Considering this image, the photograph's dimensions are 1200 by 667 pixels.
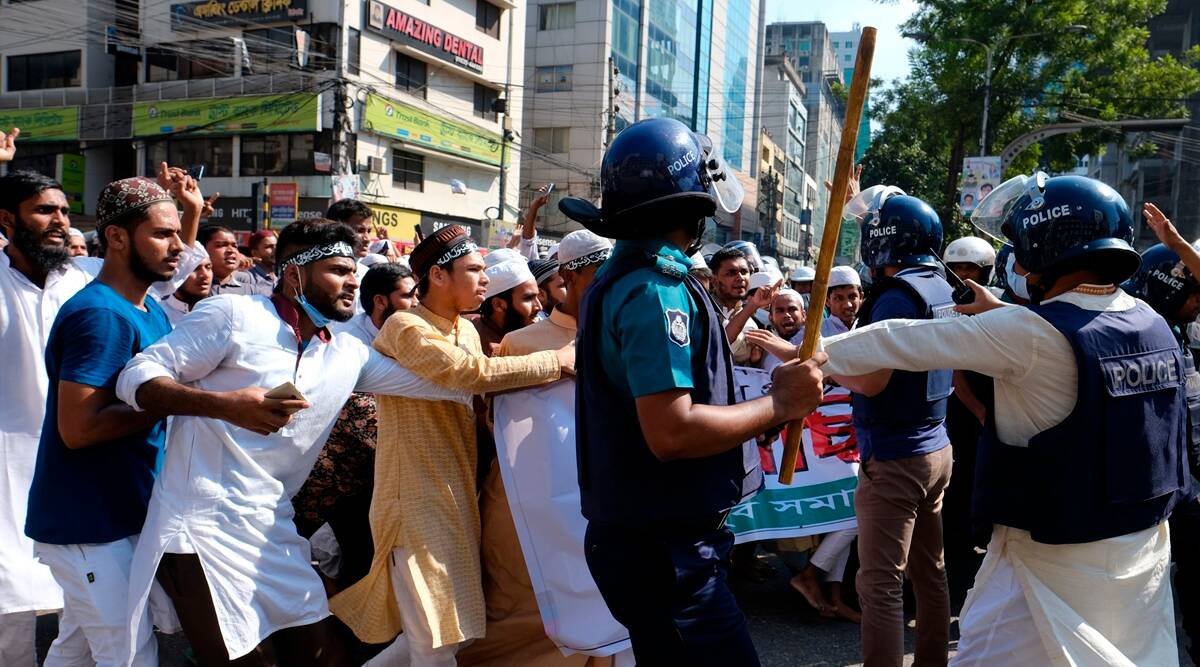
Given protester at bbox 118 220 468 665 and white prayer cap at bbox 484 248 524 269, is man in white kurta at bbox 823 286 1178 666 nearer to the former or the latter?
protester at bbox 118 220 468 665

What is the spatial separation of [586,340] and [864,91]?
1.00 meters

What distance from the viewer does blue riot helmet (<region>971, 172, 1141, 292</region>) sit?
8.57 feet

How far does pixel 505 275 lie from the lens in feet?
15.4

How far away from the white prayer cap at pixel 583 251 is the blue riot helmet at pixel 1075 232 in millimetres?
1725

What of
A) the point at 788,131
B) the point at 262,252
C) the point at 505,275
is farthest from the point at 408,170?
the point at 788,131

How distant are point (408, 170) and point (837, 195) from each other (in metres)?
29.5

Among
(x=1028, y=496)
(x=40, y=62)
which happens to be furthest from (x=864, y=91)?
(x=40, y=62)

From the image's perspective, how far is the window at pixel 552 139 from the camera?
42847mm

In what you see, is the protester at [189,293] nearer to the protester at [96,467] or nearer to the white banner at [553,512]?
the protester at [96,467]

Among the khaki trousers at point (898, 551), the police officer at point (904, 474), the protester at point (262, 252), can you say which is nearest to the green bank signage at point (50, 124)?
the protester at point (262, 252)

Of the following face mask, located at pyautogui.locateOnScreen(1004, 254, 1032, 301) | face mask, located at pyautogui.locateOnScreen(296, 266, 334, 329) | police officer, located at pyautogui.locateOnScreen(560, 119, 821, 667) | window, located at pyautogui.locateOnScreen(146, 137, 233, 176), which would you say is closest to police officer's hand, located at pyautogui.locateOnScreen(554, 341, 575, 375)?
face mask, located at pyautogui.locateOnScreen(296, 266, 334, 329)

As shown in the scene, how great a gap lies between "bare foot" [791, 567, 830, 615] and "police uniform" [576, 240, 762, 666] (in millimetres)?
3158

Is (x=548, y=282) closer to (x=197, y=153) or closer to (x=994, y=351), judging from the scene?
(x=994, y=351)

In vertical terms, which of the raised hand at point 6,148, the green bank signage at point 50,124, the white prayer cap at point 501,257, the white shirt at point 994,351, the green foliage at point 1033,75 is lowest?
the white shirt at point 994,351
